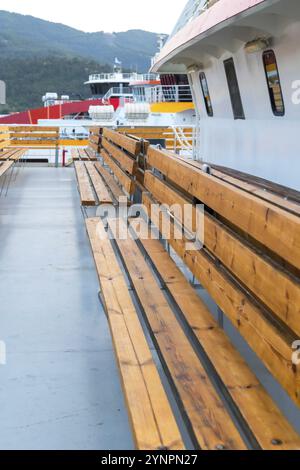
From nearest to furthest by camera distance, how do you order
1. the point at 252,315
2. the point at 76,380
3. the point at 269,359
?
1. the point at 269,359
2. the point at 252,315
3. the point at 76,380

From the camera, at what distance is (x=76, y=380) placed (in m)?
3.38

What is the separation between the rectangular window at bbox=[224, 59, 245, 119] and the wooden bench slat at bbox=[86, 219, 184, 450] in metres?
4.06

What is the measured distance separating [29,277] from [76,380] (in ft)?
6.72

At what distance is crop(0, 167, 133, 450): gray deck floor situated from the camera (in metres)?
2.86

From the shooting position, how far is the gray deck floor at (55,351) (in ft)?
9.39

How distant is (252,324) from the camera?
2.60 meters

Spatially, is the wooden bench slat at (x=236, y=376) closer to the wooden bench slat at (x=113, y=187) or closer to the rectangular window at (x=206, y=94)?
the wooden bench slat at (x=113, y=187)

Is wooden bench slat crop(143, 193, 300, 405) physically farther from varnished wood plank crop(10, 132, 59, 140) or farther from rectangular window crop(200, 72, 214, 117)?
varnished wood plank crop(10, 132, 59, 140)

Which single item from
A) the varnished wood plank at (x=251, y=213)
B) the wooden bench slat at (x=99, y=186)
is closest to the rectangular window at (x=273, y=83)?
the wooden bench slat at (x=99, y=186)

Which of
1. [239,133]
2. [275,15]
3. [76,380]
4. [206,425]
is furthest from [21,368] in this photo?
[239,133]

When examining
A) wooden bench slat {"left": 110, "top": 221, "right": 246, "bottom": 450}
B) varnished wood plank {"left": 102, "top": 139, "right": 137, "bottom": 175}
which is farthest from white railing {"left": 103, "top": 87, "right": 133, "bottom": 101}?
wooden bench slat {"left": 110, "top": 221, "right": 246, "bottom": 450}
